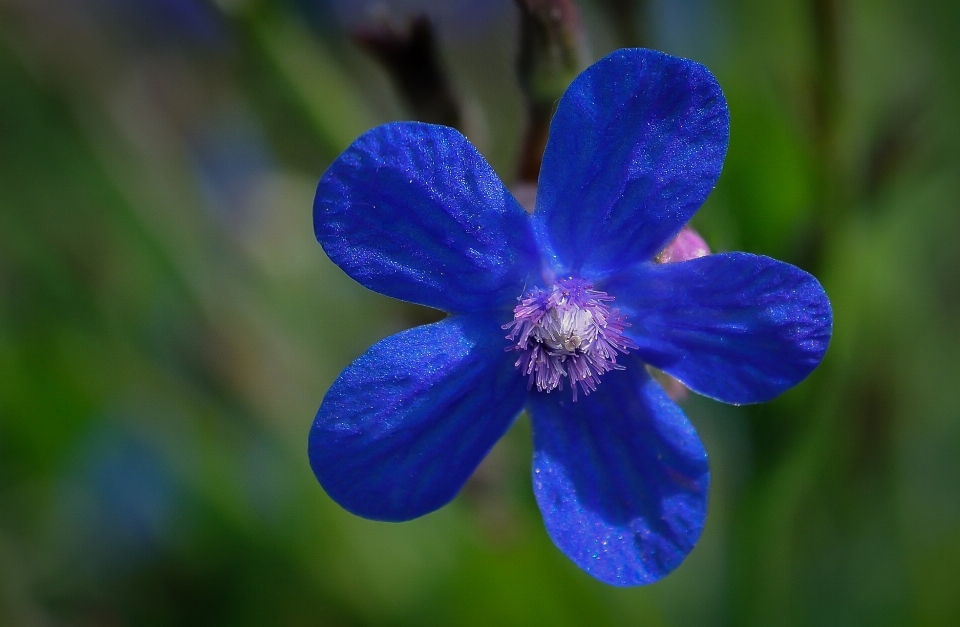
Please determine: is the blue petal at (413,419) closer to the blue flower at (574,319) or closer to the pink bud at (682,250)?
the blue flower at (574,319)

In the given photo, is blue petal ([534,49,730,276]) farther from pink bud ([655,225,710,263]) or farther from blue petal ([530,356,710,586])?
blue petal ([530,356,710,586])

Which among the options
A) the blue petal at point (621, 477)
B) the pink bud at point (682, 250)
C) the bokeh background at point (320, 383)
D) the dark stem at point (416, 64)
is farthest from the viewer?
the bokeh background at point (320, 383)

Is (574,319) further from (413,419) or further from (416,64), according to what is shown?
(416,64)

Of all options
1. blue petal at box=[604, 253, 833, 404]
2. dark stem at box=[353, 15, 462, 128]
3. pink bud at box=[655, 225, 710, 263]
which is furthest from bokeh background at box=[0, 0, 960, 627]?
blue petal at box=[604, 253, 833, 404]

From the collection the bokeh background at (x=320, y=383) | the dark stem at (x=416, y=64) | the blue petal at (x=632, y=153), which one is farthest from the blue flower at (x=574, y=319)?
the bokeh background at (x=320, y=383)

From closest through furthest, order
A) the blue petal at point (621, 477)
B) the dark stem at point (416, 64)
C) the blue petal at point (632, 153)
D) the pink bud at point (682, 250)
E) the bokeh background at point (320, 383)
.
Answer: the blue petal at point (632, 153) → the blue petal at point (621, 477) → the pink bud at point (682, 250) → the dark stem at point (416, 64) → the bokeh background at point (320, 383)

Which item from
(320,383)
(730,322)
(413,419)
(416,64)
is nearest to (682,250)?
(730,322)
